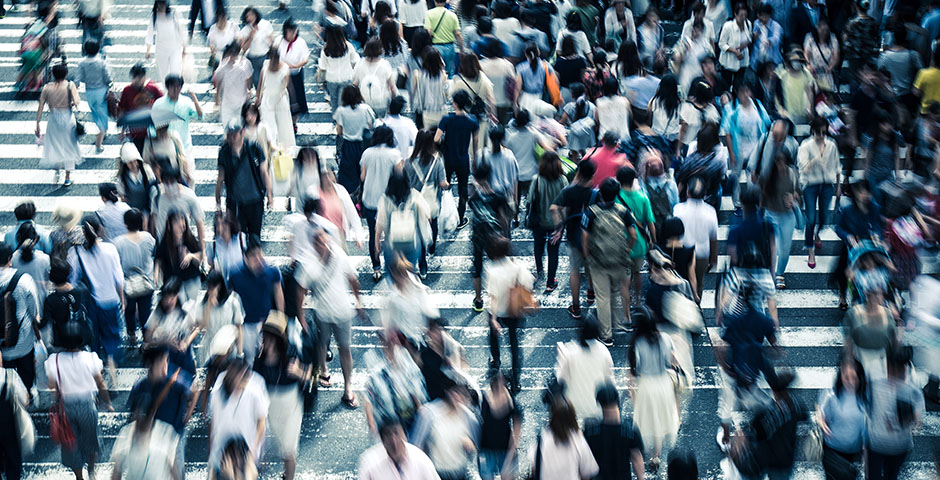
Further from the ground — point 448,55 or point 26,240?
point 26,240

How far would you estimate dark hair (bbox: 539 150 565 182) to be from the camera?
11.3 meters

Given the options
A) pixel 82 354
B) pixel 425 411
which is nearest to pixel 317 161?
pixel 82 354

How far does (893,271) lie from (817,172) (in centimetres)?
195

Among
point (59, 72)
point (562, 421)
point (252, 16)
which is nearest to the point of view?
point (562, 421)

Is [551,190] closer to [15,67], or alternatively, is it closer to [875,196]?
[875,196]

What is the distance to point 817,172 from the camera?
12133 mm

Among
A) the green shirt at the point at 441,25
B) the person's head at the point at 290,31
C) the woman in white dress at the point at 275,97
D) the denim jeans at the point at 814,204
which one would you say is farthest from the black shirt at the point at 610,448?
the green shirt at the point at 441,25

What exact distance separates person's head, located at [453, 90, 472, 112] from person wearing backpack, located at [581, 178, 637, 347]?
244cm

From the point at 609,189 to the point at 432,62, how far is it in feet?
12.6

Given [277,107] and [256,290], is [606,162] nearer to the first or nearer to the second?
[256,290]

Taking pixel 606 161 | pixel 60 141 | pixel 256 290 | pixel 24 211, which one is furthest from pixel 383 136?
pixel 60 141

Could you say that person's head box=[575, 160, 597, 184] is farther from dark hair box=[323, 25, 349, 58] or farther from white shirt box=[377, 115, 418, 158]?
dark hair box=[323, 25, 349, 58]

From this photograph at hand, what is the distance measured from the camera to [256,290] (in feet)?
30.8

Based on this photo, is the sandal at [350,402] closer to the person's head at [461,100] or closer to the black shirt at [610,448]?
the black shirt at [610,448]
